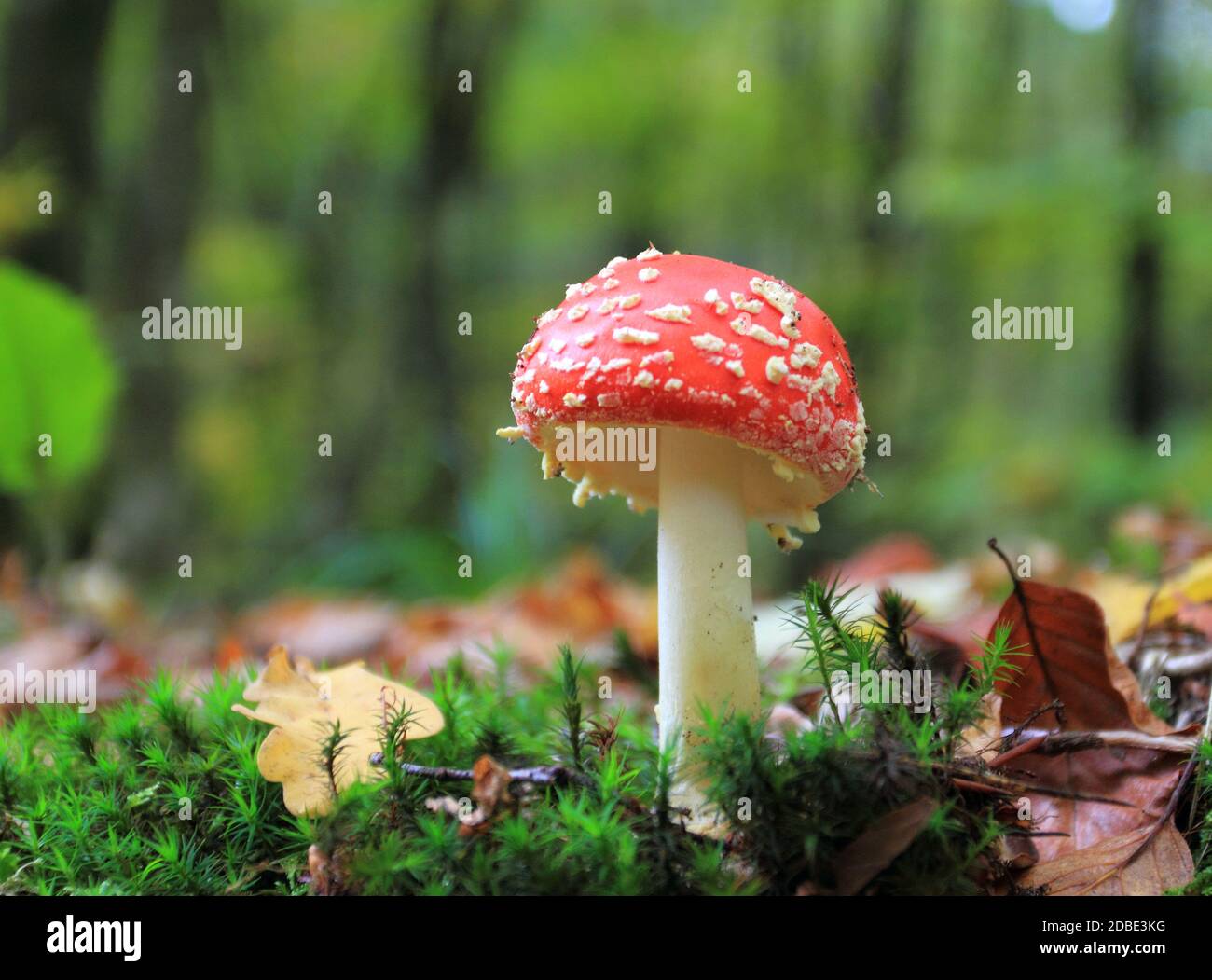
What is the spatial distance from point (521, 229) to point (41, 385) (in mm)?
8570

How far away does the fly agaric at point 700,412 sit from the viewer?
1.71m

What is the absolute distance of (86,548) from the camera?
6832mm

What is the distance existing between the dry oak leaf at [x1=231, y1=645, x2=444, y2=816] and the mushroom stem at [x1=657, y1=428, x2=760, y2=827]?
564 millimetres

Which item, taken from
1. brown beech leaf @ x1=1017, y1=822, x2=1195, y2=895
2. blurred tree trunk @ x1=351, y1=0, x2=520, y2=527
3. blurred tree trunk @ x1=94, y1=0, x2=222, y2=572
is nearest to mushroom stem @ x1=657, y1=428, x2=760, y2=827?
brown beech leaf @ x1=1017, y1=822, x2=1195, y2=895

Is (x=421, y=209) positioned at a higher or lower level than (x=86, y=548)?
higher

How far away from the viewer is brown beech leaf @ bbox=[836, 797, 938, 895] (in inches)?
59.2

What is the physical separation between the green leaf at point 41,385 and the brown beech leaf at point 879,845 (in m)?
4.17

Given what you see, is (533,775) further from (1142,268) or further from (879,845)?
(1142,268)

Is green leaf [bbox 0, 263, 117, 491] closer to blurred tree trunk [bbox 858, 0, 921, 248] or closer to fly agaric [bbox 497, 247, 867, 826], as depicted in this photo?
fly agaric [bbox 497, 247, 867, 826]

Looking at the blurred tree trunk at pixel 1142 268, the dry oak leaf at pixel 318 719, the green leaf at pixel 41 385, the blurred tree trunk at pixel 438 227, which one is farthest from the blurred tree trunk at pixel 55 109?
the blurred tree trunk at pixel 1142 268

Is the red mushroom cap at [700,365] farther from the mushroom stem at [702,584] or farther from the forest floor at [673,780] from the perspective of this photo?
the forest floor at [673,780]

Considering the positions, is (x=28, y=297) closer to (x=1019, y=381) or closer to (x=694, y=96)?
(x=694, y=96)
